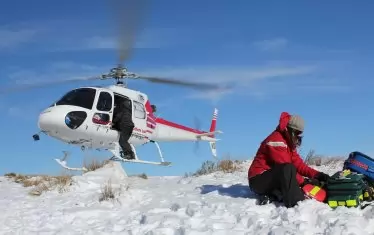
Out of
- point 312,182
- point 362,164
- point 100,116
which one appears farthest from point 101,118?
point 362,164

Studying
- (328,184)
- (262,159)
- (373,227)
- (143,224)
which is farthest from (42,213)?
(373,227)

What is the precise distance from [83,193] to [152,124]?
6960mm

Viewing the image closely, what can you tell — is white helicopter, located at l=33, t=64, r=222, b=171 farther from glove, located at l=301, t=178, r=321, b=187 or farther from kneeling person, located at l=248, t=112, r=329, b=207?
glove, located at l=301, t=178, r=321, b=187

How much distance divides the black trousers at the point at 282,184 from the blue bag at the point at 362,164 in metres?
1.11

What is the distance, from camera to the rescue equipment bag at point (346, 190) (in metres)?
6.30

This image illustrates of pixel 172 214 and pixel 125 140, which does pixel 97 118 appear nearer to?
pixel 125 140

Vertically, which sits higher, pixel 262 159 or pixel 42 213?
pixel 262 159

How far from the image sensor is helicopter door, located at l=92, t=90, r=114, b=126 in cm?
1393

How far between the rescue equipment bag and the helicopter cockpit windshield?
874cm

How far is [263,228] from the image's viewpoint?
18.6 ft

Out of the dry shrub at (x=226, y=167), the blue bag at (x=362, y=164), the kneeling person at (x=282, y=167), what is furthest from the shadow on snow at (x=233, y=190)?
the dry shrub at (x=226, y=167)

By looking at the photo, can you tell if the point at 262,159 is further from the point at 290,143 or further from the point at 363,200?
the point at 363,200

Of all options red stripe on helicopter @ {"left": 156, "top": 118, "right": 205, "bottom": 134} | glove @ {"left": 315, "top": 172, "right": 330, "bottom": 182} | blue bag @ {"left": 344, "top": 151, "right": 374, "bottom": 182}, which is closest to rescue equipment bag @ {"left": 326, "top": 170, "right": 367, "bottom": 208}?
glove @ {"left": 315, "top": 172, "right": 330, "bottom": 182}

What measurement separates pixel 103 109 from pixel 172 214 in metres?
7.97
